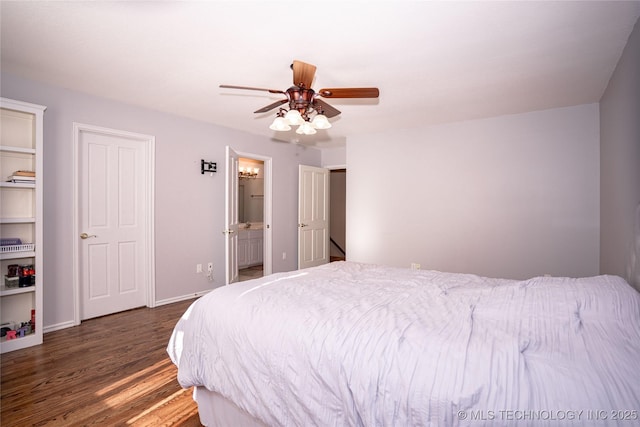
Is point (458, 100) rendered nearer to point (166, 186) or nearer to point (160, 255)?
point (166, 186)

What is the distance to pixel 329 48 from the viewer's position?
2334 millimetres

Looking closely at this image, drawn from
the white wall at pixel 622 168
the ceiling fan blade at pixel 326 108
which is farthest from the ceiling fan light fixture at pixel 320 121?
the white wall at pixel 622 168

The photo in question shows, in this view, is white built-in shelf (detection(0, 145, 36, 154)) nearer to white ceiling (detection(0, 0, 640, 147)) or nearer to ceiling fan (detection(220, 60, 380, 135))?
white ceiling (detection(0, 0, 640, 147))

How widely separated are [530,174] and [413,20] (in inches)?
109

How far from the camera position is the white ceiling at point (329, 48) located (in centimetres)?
192

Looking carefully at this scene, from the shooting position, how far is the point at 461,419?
1005 millimetres

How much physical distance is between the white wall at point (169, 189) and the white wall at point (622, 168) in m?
4.19

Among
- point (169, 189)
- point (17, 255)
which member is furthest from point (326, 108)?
point (17, 255)

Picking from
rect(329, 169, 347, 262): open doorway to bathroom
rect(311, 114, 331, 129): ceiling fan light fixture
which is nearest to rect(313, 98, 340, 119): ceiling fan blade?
rect(311, 114, 331, 129): ceiling fan light fixture

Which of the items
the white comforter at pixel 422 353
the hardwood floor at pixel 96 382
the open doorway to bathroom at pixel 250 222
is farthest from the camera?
the open doorway to bathroom at pixel 250 222

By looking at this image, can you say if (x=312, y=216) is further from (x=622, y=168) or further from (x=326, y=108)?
(x=622, y=168)

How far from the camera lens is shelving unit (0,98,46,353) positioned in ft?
9.07

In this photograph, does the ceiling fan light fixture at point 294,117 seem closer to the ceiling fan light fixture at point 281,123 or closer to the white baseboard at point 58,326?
the ceiling fan light fixture at point 281,123

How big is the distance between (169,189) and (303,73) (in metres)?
2.63
